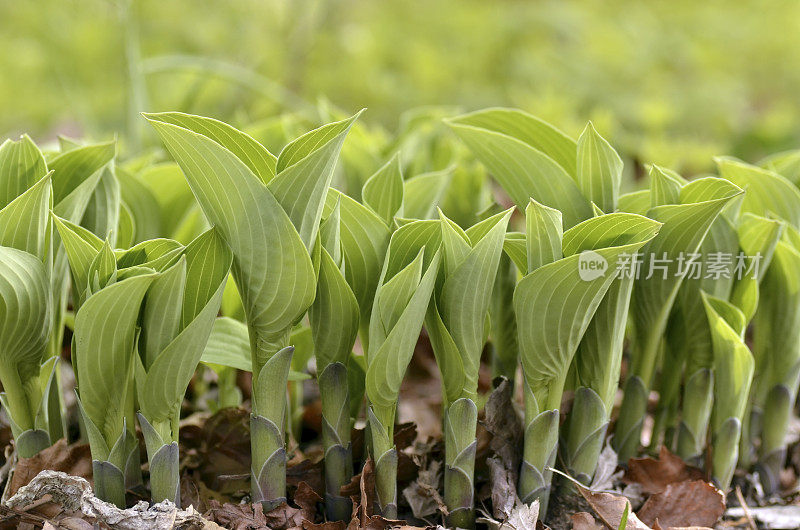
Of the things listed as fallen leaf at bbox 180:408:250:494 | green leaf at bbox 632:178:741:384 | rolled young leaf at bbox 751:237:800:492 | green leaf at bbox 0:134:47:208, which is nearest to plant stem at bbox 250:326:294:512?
fallen leaf at bbox 180:408:250:494

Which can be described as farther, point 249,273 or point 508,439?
point 508,439

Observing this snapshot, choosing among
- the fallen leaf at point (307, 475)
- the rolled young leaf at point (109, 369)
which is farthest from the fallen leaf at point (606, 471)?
the rolled young leaf at point (109, 369)

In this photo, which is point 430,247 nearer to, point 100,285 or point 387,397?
point 387,397

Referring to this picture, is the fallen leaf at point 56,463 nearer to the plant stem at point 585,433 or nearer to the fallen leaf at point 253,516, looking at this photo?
the fallen leaf at point 253,516

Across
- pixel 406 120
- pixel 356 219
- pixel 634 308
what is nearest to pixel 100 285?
pixel 356 219

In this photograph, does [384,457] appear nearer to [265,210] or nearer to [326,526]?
[326,526]
